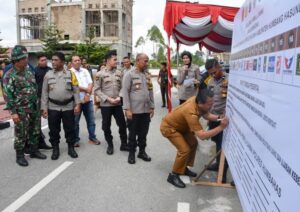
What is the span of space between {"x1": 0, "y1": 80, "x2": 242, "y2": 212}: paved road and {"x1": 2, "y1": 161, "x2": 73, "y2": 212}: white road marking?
0.04 feet

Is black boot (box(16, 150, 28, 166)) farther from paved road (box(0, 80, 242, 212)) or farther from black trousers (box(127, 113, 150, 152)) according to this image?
black trousers (box(127, 113, 150, 152))

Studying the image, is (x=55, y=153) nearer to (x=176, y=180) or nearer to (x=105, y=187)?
(x=105, y=187)

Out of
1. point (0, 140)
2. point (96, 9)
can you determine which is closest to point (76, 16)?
point (96, 9)

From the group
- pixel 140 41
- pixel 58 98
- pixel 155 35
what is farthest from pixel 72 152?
pixel 140 41

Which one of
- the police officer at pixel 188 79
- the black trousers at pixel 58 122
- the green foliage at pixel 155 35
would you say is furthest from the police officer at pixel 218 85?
the green foliage at pixel 155 35

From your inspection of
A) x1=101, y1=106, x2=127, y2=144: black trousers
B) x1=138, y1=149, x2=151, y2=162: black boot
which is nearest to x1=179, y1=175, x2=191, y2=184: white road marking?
x1=138, y1=149, x2=151, y2=162: black boot

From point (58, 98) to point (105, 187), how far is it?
1826mm

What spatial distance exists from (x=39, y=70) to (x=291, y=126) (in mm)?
5170

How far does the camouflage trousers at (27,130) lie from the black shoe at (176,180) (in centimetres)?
253

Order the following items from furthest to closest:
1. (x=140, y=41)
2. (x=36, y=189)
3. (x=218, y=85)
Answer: (x=140, y=41), (x=218, y=85), (x=36, y=189)

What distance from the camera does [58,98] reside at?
501 cm

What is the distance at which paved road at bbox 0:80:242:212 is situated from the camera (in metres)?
3.56

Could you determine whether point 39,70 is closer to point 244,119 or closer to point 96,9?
point 244,119

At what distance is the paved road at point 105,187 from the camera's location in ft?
11.7
